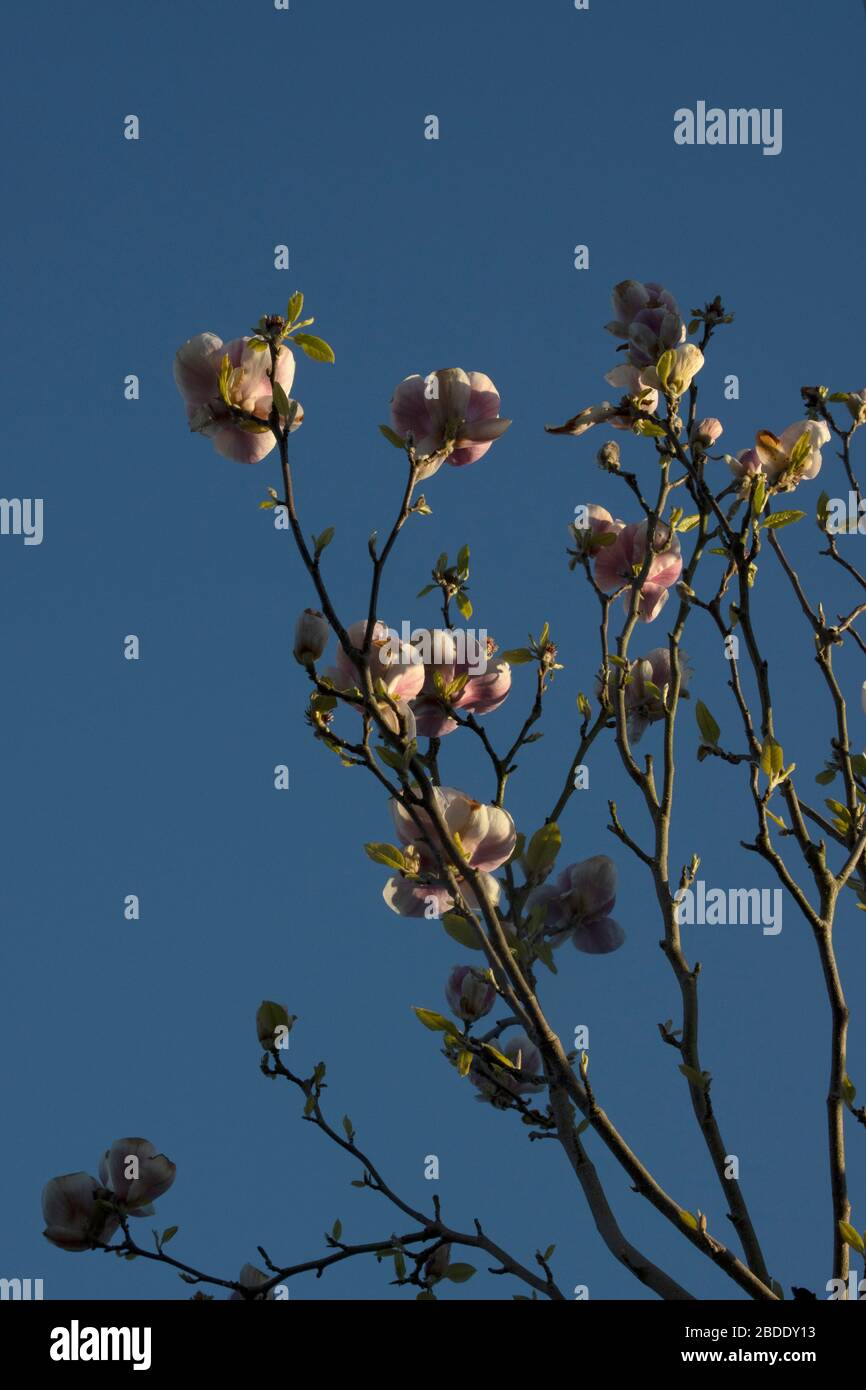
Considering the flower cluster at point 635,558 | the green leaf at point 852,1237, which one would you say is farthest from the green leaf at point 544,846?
the green leaf at point 852,1237

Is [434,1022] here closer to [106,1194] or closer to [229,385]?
[106,1194]

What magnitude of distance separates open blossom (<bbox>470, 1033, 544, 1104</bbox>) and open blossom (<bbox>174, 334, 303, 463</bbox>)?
31.9 inches

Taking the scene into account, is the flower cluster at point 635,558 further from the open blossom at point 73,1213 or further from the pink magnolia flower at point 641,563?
the open blossom at point 73,1213

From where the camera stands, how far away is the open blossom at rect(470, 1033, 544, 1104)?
171 centimetres

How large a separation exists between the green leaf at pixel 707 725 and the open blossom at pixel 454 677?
0.31 m

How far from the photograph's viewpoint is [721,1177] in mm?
1501

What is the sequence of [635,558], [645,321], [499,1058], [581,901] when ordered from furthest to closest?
1. [635,558]
2. [645,321]
3. [581,901]
4. [499,1058]

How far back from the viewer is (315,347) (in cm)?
150

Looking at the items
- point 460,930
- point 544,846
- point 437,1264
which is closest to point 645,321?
point 544,846

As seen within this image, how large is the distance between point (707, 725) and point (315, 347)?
0.72m

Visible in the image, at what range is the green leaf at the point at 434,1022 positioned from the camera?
159cm
